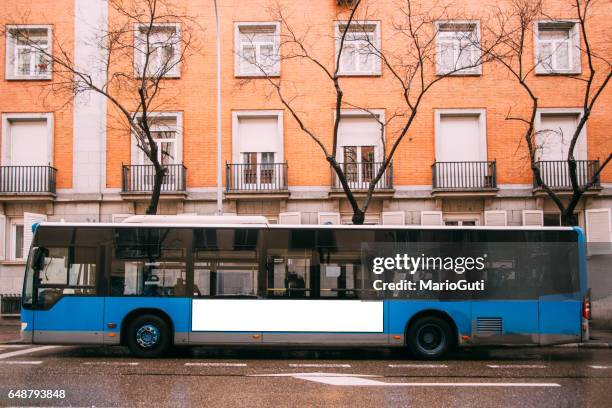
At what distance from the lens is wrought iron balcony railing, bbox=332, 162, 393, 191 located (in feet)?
68.7

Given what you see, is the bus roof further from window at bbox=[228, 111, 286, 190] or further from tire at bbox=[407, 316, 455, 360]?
window at bbox=[228, 111, 286, 190]

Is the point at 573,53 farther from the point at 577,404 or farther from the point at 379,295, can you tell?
the point at 577,404

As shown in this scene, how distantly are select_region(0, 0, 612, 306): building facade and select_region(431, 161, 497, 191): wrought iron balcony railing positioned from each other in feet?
0.15

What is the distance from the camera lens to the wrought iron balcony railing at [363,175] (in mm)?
20953

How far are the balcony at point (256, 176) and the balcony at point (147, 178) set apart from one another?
157 centimetres

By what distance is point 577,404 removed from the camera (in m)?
8.17

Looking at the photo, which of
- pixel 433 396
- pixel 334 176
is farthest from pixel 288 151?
pixel 433 396

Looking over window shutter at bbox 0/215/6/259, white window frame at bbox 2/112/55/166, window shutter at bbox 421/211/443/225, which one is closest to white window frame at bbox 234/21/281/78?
white window frame at bbox 2/112/55/166

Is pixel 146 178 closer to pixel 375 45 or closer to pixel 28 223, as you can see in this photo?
pixel 28 223

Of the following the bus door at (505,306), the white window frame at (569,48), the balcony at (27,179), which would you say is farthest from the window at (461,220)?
the balcony at (27,179)

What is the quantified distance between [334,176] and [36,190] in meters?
10.1

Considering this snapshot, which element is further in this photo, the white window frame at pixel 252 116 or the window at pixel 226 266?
the white window frame at pixel 252 116

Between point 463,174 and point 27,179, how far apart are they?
1482 cm

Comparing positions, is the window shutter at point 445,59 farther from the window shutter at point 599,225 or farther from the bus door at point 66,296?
the bus door at point 66,296
